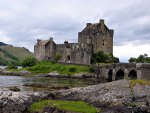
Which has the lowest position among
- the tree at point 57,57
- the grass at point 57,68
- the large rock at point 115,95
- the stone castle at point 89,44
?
the large rock at point 115,95

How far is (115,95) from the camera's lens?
41.1 m

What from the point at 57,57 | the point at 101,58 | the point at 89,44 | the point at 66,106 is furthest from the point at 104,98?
the point at 57,57

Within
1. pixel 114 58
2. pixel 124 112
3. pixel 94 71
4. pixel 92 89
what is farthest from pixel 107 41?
pixel 124 112

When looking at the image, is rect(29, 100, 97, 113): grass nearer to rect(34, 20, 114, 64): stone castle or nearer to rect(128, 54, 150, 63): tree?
rect(128, 54, 150, 63): tree

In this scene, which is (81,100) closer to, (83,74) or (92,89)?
(92,89)

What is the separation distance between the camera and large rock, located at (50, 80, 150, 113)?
38.1 meters

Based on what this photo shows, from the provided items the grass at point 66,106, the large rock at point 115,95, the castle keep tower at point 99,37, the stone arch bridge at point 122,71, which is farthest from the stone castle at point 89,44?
the grass at point 66,106

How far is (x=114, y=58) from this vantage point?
367 feet

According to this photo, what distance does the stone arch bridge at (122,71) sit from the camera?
3029 inches

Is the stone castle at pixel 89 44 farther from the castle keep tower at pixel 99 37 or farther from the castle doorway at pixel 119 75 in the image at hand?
the castle doorway at pixel 119 75

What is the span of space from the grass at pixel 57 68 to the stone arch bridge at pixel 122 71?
470cm

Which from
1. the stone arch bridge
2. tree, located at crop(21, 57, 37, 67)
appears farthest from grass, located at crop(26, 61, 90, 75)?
tree, located at crop(21, 57, 37, 67)

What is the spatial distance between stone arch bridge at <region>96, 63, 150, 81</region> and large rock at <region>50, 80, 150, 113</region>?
30476mm

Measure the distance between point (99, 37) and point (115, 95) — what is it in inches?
2938
